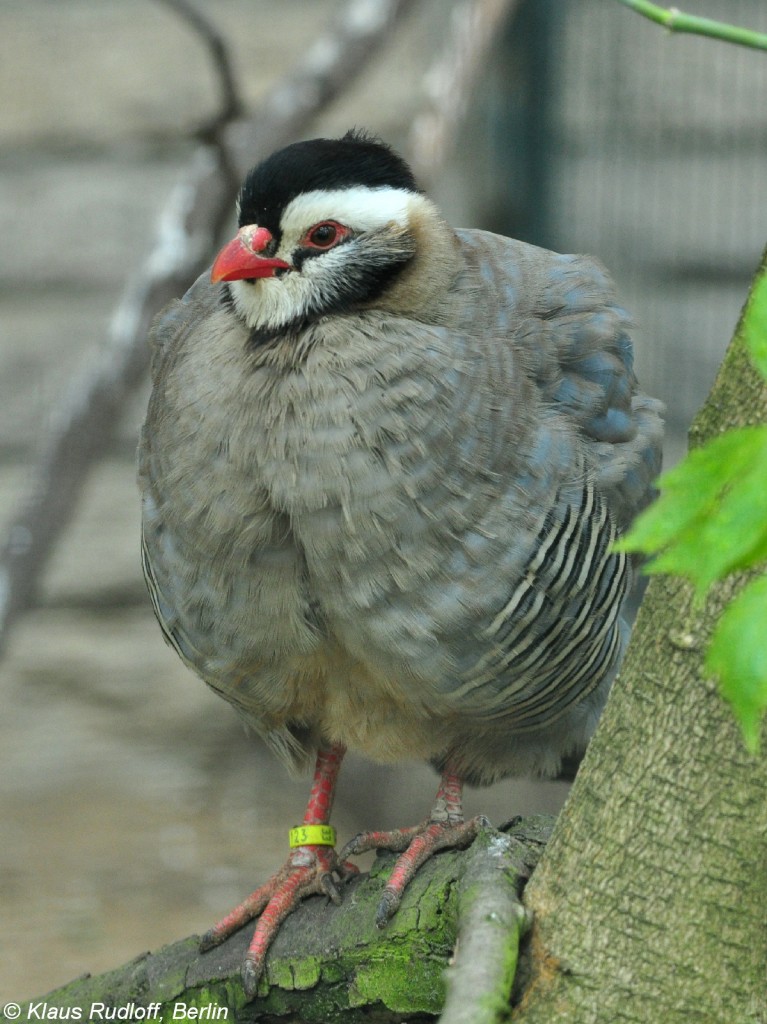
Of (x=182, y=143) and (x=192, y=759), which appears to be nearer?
(x=182, y=143)

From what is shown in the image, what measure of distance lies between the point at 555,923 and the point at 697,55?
4.58 metres

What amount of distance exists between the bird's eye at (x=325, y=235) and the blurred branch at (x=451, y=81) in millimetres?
2099

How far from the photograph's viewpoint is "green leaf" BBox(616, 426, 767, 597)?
1.05 metres

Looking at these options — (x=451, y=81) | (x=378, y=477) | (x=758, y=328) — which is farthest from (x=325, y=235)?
(x=451, y=81)

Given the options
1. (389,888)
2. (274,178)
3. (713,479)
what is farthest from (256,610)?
(713,479)

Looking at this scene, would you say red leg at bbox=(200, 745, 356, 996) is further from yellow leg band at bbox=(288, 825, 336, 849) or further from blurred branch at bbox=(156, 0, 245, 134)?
blurred branch at bbox=(156, 0, 245, 134)

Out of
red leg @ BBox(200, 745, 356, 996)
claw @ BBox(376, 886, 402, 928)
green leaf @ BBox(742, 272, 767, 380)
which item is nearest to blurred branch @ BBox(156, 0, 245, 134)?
red leg @ BBox(200, 745, 356, 996)

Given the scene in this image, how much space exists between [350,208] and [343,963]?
50.5 inches

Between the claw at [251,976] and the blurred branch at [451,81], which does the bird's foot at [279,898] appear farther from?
the blurred branch at [451,81]

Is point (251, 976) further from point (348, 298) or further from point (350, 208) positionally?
point (350, 208)

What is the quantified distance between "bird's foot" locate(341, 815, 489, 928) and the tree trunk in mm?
500

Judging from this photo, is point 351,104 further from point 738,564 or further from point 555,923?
point 738,564

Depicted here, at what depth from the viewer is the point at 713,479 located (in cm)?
108

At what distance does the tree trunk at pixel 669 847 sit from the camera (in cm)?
168
